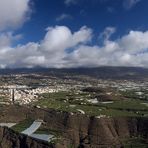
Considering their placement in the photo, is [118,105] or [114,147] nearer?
[114,147]

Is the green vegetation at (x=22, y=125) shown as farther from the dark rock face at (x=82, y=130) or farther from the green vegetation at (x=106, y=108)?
the green vegetation at (x=106, y=108)

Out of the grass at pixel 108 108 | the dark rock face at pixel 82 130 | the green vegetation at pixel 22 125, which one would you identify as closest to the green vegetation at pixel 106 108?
the grass at pixel 108 108

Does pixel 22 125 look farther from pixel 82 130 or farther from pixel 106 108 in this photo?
pixel 106 108

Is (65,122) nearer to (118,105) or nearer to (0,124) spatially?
(0,124)

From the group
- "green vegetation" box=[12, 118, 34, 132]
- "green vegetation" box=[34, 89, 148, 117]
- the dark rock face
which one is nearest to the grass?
"green vegetation" box=[34, 89, 148, 117]

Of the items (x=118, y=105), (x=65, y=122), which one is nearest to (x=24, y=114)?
(x=65, y=122)

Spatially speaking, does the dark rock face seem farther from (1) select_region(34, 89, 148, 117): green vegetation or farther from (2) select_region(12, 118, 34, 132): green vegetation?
(1) select_region(34, 89, 148, 117): green vegetation
